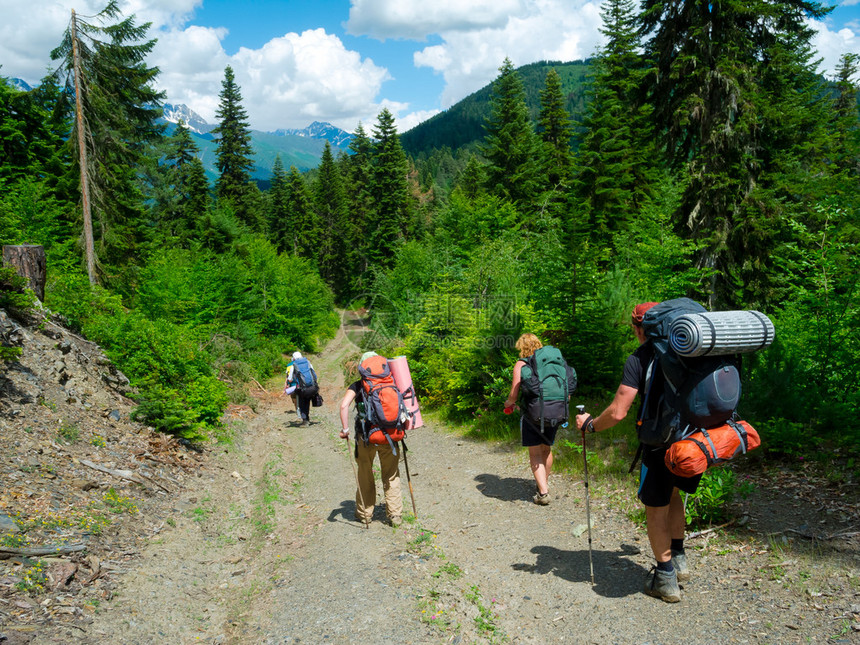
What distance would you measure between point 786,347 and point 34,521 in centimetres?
996

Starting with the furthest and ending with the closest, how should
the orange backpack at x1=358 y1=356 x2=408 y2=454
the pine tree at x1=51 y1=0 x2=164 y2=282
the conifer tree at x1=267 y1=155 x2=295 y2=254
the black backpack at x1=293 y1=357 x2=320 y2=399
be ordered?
1. the conifer tree at x1=267 y1=155 x2=295 y2=254
2. the pine tree at x1=51 y1=0 x2=164 y2=282
3. the black backpack at x1=293 y1=357 x2=320 y2=399
4. the orange backpack at x1=358 y1=356 x2=408 y2=454

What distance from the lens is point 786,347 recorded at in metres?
7.90

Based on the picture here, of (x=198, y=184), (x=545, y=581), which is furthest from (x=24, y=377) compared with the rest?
(x=198, y=184)

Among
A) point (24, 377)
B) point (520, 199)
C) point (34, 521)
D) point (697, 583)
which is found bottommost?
point (697, 583)

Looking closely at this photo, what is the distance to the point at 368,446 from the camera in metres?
6.32

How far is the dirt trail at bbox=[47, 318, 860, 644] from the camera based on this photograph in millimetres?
3900

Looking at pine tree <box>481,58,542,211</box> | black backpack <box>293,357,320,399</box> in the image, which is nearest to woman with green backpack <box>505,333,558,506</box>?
black backpack <box>293,357,320,399</box>

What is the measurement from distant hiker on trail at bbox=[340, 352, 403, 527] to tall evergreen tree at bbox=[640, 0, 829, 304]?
35.6 feet

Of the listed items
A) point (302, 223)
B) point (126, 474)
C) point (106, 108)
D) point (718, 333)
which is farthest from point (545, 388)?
point (302, 223)

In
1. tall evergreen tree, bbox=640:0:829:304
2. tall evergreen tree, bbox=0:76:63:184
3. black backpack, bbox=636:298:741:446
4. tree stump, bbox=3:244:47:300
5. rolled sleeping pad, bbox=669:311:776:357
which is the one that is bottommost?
black backpack, bbox=636:298:741:446

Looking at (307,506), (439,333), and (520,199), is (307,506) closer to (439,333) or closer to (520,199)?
(439,333)

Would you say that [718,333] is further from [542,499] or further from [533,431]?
[542,499]

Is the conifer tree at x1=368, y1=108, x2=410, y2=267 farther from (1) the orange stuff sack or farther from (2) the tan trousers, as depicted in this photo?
(1) the orange stuff sack

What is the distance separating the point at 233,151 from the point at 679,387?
4467cm
